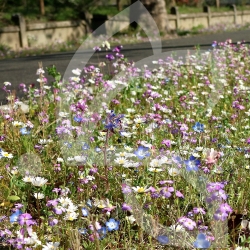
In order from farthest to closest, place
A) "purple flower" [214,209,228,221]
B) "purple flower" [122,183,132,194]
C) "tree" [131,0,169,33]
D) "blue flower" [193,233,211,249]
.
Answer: "tree" [131,0,169,33], "purple flower" [122,183,132,194], "purple flower" [214,209,228,221], "blue flower" [193,233,211,249]

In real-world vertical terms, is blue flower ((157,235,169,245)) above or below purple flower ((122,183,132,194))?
below

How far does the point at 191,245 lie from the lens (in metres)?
2.32

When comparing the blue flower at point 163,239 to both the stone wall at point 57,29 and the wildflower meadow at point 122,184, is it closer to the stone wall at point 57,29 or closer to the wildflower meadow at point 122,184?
the wildflower meadow at point 122,184

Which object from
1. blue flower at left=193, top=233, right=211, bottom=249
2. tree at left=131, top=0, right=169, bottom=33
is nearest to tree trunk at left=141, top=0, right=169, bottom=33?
tree at left=131, top=0, right=169, bottom=33

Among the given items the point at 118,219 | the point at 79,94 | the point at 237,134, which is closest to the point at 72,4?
the point at 79,94

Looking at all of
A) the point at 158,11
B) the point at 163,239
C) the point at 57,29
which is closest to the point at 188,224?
the point at 163,239

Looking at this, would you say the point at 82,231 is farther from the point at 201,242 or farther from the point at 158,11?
the point at 158,11

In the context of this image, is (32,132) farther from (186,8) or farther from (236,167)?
(186,8)

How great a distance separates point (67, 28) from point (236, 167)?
56.0ft

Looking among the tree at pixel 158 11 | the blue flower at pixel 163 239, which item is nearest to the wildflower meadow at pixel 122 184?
the blue flower at pixel 163 239

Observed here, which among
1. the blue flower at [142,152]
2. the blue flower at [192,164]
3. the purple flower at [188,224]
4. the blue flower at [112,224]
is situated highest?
the blue flower at [142,152]

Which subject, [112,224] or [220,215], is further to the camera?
[112,224]

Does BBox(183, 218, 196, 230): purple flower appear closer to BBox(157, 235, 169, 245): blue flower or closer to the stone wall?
BBox(157, 235, 169, 245): blue flower

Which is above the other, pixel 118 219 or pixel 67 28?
pixel 67 28
